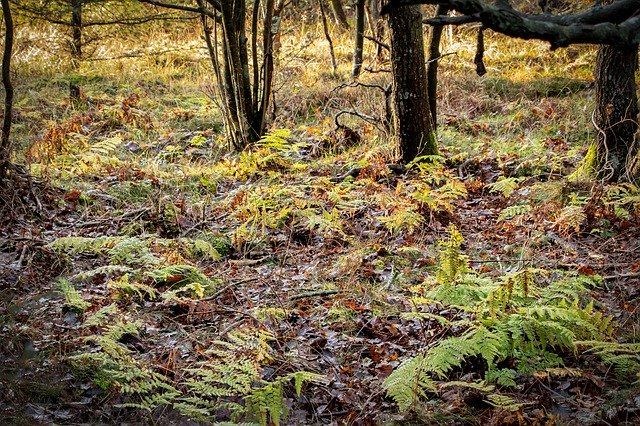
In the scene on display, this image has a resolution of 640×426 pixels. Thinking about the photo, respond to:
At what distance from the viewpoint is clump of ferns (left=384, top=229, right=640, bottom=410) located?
11.2 ft

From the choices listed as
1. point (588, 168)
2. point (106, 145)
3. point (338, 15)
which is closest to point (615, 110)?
point (588, 168)

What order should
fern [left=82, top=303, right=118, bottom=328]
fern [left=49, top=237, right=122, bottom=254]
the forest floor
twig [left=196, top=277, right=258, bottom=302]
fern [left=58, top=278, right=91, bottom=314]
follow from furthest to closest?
fern [left=49, top=237, right=122, bottom=254]
twig [left=196, top=277, right=258, bottom=302]
fern [left=58, top=278, right=91, bottom=314]
fern [left=82, top=303, right=118, bottom=328]
the forest floor

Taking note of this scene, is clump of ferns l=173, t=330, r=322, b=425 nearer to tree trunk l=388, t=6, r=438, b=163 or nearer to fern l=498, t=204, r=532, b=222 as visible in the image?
fern l=498, t=204, r=532, b=222

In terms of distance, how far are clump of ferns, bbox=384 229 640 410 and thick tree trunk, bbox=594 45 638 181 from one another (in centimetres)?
326

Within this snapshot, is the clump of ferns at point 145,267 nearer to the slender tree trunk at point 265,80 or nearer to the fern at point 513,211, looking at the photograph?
the fern at point 513,211

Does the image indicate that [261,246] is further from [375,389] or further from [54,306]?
[375,389]

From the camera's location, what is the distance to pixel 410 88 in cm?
792

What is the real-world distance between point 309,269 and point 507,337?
2.28 m

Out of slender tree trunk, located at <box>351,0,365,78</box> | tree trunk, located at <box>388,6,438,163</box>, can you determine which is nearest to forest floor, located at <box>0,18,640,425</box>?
tree trunk, located at <box>388,6,438,163</box>

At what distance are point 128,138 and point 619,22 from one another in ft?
29.6

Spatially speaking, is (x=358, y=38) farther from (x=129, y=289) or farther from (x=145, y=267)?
(x=129, y=289)

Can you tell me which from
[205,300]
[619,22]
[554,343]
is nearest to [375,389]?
[554,343]

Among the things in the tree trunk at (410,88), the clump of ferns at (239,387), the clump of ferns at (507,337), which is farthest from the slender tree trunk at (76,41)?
the clump of ferns at (507,337)

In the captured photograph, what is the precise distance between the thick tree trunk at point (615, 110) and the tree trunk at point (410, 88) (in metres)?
2.12
